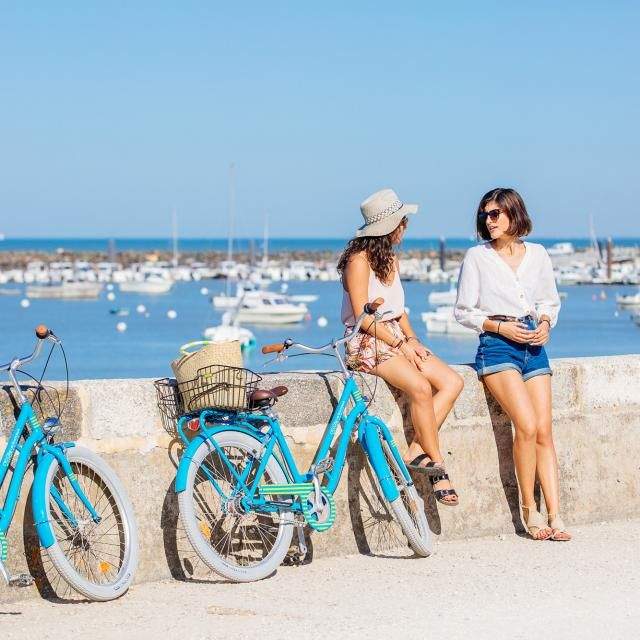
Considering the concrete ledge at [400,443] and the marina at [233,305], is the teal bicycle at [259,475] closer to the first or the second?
the concrete ledge at [400,443]

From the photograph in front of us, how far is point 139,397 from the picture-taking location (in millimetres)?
6016

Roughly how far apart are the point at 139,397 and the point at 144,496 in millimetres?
440

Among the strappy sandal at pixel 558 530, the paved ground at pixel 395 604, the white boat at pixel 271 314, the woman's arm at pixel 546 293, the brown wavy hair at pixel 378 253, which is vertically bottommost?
the white boat at pixel 271 314

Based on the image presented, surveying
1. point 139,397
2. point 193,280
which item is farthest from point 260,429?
point 193,280

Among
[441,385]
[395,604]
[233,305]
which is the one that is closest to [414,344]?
[441,385]

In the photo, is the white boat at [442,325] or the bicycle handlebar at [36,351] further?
the white boat at [442,325]

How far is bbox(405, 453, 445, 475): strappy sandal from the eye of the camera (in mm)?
6297

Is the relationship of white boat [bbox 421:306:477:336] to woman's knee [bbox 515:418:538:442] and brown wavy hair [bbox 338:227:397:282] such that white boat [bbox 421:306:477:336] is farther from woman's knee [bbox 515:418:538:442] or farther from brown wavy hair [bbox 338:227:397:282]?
brown wavy hair [bbox 338:227:397:282]

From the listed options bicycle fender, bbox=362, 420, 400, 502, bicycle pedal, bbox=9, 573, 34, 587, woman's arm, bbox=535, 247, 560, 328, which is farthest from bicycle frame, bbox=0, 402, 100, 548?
woman's arm, bbox=535, 247, 560, 328

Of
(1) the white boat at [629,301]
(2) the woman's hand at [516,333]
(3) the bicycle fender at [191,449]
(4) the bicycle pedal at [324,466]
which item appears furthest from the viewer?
(1) the white boat at [629,301]

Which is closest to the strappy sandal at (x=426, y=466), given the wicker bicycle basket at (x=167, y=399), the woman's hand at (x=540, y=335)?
the woman's hand at (x=540, y=335)

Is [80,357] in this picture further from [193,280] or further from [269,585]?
[193,280]

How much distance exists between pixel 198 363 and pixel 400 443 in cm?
126

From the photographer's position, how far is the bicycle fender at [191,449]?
5695 millimetres
